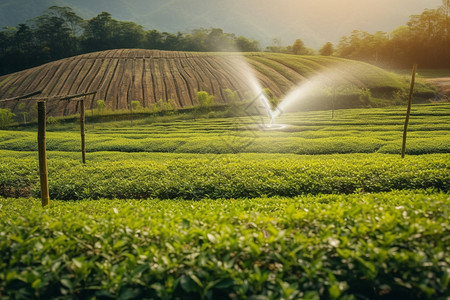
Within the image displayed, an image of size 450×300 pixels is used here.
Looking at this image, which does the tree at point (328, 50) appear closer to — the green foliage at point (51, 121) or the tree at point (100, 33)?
the tree at point (100, 33)

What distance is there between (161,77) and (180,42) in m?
35.9

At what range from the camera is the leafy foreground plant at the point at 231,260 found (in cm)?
342

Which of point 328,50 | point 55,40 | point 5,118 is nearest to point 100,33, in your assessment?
point 55,40

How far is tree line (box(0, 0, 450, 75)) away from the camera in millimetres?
72625

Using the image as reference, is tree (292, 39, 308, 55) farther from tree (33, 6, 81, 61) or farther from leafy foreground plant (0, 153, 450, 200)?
leafy foreground plant (0, 153, 450, 200)

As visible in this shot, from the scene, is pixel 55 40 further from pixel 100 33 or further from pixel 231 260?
pixel 231 260

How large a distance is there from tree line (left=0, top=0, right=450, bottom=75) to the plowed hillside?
14.9m

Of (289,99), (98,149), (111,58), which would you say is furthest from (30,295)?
(111,58)

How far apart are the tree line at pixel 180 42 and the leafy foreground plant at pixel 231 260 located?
271 feet

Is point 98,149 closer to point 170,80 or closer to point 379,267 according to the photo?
point 379,267

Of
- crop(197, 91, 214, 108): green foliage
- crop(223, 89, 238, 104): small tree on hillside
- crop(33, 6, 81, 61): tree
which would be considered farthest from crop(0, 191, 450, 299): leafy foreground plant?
crop(33, 6, 81, 61): tree

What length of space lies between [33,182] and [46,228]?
1082 cm

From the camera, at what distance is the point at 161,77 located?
188ft

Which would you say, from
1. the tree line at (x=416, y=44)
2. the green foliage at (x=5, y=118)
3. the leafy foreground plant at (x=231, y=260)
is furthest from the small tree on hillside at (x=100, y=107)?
the tree line at (x=416, y=44)
